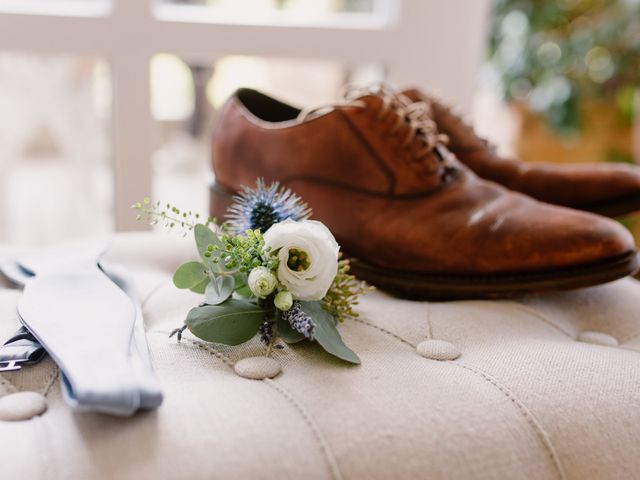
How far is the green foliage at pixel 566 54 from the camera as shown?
175 centimetres

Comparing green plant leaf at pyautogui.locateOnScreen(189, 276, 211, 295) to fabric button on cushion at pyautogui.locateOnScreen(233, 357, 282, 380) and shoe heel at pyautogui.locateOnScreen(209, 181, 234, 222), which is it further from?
shoe heel at pyautogui.locateOnScreen(209, 181, 234, 222)

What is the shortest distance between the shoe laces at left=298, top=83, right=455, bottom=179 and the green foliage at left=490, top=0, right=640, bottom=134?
39.9 inches

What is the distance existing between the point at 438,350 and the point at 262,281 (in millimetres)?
159

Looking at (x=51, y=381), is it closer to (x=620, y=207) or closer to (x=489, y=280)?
(x=489, y=280)

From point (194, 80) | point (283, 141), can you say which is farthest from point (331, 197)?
point (194, 80)

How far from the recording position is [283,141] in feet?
2.68

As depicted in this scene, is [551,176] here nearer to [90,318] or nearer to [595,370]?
[595,370]

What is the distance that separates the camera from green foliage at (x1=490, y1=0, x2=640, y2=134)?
1745 mm

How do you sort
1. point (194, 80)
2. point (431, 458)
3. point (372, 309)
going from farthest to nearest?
1. point (194, 80)
2. point (372, 309)
3. point (431, 458)

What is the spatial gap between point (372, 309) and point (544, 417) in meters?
0.22

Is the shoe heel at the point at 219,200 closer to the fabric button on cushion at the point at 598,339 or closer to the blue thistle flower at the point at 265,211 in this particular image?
the blue thistle flower at the point at 265,211

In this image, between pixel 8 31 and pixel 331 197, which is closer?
pixel 331 197

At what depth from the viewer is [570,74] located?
70.9 inches

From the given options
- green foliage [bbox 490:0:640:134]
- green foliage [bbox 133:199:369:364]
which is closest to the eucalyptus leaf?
green foliage [bbox 133:199:369:364]
